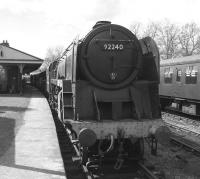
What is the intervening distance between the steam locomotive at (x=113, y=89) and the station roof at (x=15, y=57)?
77.2 ft

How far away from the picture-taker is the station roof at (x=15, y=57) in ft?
98.4

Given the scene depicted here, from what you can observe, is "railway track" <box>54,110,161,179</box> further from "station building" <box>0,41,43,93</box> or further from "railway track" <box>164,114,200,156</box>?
"station building" <box>0,41,43,93</box>

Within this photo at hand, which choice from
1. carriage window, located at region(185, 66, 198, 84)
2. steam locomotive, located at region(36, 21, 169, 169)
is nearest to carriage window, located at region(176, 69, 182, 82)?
carriage window, located at region(185, 66, 198, 84)

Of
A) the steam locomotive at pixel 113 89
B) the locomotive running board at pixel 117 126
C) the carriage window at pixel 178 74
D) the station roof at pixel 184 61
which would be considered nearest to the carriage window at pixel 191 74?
the station roof at pixel 184 61

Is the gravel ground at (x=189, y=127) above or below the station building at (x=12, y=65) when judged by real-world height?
below

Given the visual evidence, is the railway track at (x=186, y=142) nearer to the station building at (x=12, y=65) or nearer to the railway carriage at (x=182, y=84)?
the railway carriage at (x=182, y=84)

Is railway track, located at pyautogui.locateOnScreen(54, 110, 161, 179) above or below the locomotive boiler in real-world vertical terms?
below

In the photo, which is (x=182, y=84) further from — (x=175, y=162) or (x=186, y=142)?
(x=175, y=162)

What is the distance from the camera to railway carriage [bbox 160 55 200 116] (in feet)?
50.3

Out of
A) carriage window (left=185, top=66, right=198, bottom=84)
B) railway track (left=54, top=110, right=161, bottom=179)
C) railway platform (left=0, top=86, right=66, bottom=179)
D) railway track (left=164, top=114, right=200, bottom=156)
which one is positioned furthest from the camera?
carriage window (left=185, top=66, right=198, bottom=84)

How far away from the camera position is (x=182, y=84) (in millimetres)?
16578

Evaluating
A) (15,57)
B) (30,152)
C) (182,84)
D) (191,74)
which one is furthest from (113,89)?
(15,57)

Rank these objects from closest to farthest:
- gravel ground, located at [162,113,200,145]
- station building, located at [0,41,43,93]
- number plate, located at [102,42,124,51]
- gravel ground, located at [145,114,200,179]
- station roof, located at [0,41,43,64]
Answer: gravel ground, located at [145,114,200,179] → number plate, located at [102,42,124,51] → gravel ground, located at [162,113,200,145] → station roof, located at [0,41,43,64] → station building, located at [0,41,43,93]

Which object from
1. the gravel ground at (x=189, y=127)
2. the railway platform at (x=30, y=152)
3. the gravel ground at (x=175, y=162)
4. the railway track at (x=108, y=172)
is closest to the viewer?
the railway platform at (x=30, y=152)
